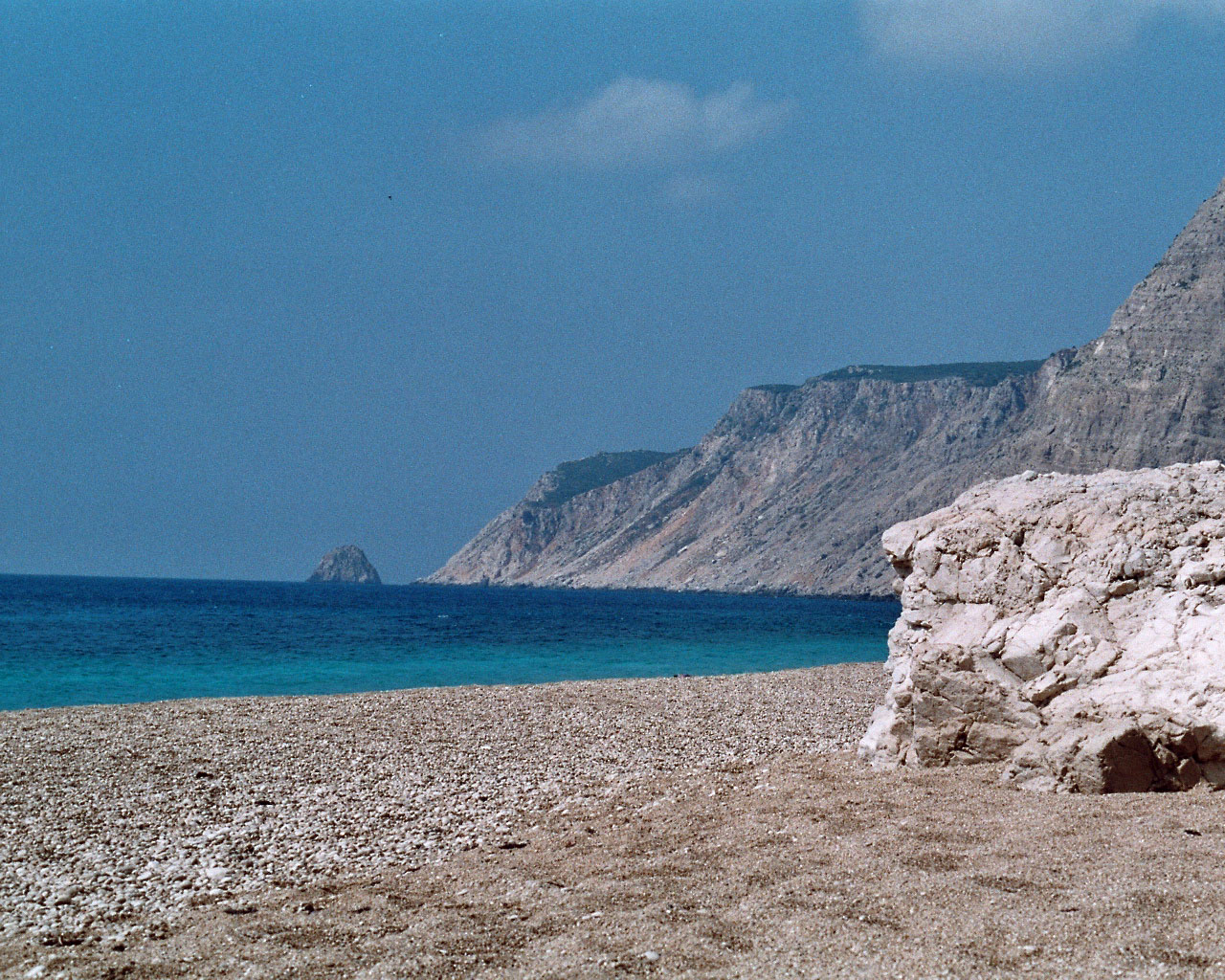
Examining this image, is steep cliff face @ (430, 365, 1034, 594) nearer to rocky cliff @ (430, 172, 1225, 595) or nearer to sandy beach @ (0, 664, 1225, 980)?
rocky cliff @ (430, 172, 1225, 595)

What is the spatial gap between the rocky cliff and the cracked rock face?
91.5 m

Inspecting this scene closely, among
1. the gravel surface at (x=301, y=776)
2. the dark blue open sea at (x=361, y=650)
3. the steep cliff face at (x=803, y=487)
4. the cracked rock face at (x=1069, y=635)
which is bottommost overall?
the dark blue open sea at (x=361, y=650)

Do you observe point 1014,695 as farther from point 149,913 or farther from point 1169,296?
point 1169,296

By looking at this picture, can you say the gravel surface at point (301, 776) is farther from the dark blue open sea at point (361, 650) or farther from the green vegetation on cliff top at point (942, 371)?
the green vegetation on cliff top at point (942, 371)

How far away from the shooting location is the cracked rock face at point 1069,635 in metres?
9.55

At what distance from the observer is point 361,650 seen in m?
44.5

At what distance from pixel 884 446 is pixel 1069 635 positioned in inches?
5472

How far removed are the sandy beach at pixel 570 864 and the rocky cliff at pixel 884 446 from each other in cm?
9449

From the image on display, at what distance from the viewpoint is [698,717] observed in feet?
57.5

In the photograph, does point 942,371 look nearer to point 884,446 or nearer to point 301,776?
point 884,446

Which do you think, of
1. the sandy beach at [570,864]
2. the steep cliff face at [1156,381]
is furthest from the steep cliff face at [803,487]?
the sandy beach at [570,864]

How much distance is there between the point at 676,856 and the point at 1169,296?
11596 centimetres

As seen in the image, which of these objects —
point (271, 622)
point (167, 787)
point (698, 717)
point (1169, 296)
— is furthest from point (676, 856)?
point (1169, 296)

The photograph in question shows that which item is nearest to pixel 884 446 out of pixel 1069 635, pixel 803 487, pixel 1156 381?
pixel 803 487
